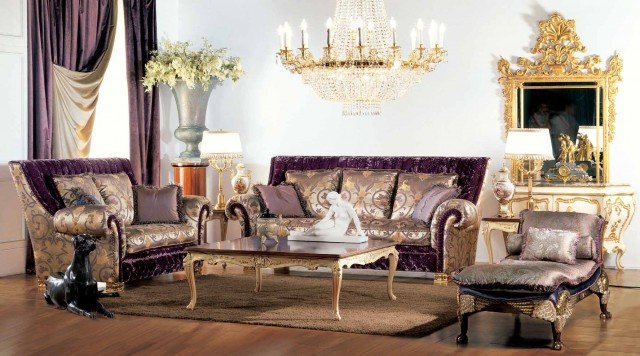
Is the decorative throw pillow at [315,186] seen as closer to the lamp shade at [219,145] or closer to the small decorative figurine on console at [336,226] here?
the lamp shade at [219,145]

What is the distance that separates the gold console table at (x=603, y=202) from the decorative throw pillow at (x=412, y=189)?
76cm

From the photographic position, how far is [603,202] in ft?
26.1

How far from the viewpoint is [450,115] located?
881 centimetres

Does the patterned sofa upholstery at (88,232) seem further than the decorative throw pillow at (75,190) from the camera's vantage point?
No

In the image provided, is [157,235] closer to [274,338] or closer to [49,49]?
[49,49]

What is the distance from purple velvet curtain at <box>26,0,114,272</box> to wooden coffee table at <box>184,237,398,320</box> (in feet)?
8.35

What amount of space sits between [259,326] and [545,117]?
376 centimetres

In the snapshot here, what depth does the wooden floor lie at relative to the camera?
5.15 meters

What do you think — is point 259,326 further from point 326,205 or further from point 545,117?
point 545,117

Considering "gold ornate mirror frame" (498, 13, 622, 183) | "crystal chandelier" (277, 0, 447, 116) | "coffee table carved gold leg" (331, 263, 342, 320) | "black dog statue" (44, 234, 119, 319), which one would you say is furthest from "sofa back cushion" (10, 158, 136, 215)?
"gold ornate mirror frame" (498, 13, 622, 183)

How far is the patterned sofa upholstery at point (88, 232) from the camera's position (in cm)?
695

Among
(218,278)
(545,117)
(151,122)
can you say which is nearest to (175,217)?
(218,278)

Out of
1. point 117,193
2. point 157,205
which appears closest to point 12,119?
point 117,193

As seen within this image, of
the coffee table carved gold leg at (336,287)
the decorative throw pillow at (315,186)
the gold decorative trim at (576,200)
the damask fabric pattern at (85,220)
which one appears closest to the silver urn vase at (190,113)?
the decorative throw pillow at (315,186)
